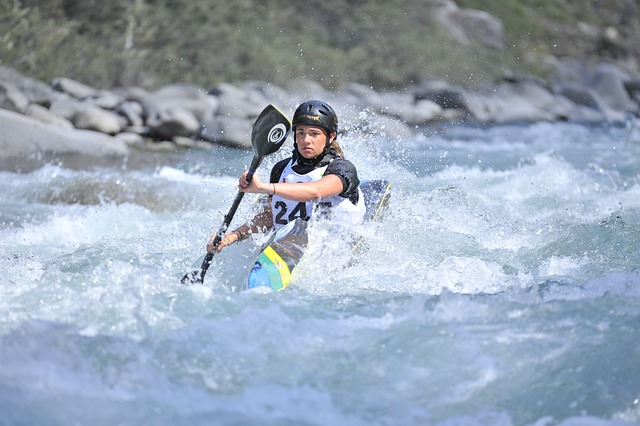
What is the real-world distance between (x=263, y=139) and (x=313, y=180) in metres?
0.51

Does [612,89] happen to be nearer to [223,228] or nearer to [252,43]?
[252,43]

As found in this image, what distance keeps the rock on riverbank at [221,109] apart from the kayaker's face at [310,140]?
17.6ft

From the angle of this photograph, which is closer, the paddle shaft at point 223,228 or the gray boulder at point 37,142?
the paddle shaft at point 223,228

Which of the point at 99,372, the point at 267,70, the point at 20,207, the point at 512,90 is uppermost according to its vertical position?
the point at 99,372

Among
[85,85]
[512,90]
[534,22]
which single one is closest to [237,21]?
[85,85]

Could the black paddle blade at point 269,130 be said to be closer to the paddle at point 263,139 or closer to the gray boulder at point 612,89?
the paddle at point 263,139

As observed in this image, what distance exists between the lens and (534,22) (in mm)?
26484

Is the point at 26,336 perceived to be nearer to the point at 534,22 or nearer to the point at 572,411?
the point at 572,411

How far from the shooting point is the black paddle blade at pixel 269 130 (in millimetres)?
4430

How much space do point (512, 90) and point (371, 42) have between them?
3.91 m

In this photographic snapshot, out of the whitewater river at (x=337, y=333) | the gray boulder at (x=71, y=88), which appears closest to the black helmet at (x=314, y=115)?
the whitewater river at (x=337, y=333)

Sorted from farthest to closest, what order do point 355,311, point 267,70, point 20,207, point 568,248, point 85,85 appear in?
1. point 267,70
2. point 85,85
3. point 20,207
4. point 568,248
5. point 355,311

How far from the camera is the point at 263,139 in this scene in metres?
4.49

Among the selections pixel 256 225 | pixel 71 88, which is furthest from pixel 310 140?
pixel 71 88
